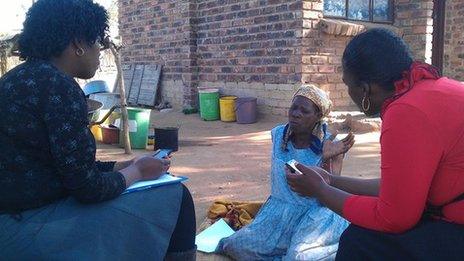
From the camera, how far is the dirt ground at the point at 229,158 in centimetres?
467

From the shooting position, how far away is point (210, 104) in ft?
30.7

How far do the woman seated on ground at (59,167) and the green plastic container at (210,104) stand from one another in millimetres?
7227

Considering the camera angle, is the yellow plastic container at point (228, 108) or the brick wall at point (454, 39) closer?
the yellow plastic container at point (228, 108)

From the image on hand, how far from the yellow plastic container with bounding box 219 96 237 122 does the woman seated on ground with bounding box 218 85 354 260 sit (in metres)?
5.90

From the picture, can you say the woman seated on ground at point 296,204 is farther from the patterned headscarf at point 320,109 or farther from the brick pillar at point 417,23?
the brick pillar at point 417,23

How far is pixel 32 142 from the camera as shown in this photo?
183cm

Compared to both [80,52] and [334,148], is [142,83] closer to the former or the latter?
[334,148]

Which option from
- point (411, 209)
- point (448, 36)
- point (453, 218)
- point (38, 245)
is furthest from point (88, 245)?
point (448, 36)

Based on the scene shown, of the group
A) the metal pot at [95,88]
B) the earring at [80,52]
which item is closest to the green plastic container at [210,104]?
the metal pot at [95,88]

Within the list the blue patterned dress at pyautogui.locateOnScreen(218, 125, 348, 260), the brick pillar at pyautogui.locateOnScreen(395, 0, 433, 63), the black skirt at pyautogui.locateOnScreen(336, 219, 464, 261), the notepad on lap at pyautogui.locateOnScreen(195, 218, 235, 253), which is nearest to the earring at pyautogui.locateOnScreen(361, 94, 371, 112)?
the black skirt at pyautogui.locateOnScreen(336, 219, 464, 261)

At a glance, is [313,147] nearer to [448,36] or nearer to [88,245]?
[88,245]

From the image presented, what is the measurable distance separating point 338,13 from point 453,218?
729 cm

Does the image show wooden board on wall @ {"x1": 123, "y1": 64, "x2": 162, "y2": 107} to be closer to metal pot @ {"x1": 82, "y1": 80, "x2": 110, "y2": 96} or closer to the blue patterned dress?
metal pot @ {"x1": 82, "y1": 80, "x2": 110, "y2": 96}

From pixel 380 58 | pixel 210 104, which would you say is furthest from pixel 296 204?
pixel 210 104
